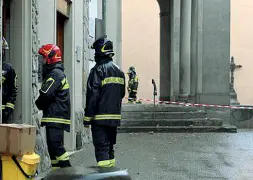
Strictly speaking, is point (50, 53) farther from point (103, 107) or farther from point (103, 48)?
point (103, 107)

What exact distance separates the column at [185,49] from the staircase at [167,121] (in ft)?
17.1

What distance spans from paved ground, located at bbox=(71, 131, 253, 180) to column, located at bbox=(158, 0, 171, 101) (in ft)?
44.5

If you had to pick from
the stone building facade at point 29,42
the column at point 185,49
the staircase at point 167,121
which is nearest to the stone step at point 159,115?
the staircase at point 167,121

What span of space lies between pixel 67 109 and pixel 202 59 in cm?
1377

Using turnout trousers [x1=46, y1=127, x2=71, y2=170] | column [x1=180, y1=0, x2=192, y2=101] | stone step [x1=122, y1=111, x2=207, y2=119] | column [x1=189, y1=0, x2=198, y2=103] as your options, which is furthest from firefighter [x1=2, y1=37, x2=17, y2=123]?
column [x1=180, y1=0, x2=192, y2=101]

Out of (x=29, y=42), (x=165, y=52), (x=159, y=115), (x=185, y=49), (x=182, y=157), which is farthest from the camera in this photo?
(x=165, y=52)

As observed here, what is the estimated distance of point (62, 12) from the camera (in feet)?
34.7

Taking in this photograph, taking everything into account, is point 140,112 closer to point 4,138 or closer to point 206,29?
point 206,29

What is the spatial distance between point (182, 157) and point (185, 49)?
545 inches

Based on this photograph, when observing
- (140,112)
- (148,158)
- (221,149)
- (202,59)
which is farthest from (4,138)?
(202,59)

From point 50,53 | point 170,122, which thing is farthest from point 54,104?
point 170,122

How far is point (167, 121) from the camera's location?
17.1 m

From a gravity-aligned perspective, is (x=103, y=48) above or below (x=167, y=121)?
above

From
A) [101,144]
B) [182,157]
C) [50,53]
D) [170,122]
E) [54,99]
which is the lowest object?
[182,157]
